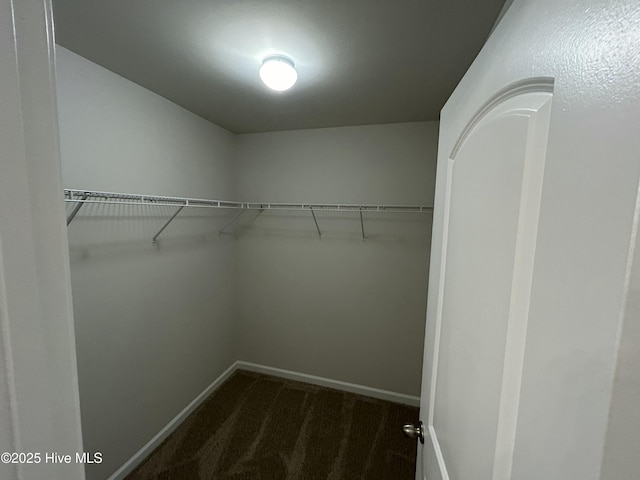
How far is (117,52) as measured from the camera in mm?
1281

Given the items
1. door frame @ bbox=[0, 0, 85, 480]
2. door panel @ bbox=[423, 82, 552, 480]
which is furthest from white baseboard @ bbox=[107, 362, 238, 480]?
door panel @ bbox=[423, 82, 552, 480]

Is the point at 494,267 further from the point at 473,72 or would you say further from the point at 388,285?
the point at 388,285

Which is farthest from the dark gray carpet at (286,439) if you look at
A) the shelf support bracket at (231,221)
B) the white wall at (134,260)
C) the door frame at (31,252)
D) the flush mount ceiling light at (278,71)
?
the flush mount ceiling light at (278,71)

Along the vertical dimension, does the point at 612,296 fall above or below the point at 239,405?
above

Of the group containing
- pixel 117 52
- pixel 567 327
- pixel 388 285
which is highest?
pixel 117 52

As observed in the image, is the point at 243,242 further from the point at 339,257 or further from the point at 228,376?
the point at 228,376

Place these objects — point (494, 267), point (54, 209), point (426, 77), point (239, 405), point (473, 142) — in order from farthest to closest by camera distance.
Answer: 1. point (239, 405)
2. point (426, 77)
3. point (473, 142)
4. point (494, 267)
5. point (54, 209)

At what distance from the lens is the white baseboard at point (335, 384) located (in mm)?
2301

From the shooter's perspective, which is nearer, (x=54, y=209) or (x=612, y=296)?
(x=612, y=296)

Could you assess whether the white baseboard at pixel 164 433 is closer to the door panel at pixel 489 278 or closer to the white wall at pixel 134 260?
the white wall at pixel 134 260

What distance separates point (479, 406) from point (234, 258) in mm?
2372

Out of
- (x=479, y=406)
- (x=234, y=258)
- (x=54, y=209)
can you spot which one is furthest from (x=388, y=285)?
(x=54, y=209)

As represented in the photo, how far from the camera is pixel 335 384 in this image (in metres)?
2.47

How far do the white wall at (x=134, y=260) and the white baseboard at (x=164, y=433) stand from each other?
0.14 ft
